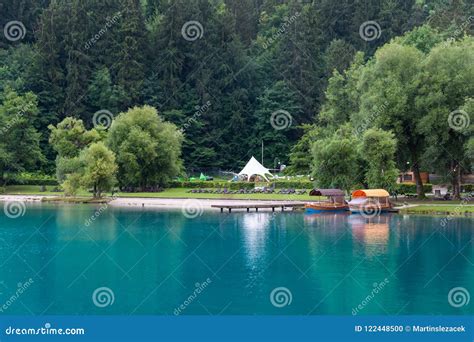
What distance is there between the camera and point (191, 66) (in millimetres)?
118750

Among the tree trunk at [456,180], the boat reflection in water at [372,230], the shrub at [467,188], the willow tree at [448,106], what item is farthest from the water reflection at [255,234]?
the shrub at [467,188]

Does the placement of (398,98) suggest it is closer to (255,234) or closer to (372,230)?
(372,230)

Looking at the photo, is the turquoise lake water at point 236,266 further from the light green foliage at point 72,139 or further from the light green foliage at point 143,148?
the light green foliage at point 72,139

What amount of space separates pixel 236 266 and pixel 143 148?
49.9 m

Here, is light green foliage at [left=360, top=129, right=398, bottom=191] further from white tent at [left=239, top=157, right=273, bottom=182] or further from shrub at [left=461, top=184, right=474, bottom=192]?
white tent at [left=239, top=157, right=273, bottom=182]

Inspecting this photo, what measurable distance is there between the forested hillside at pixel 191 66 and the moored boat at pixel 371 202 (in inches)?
1796

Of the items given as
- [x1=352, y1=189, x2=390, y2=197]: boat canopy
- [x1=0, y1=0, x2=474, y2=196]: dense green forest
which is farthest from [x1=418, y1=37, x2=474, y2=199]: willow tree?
[x1=0, y1=0, x2=474, y2=196]: dense green forest

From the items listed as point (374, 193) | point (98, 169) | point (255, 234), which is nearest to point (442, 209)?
point (374, 193)

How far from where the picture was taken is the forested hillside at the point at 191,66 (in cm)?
11275

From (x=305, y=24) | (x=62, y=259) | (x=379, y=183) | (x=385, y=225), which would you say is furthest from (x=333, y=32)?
(x=62, y=259)

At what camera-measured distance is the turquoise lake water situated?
3066 cm

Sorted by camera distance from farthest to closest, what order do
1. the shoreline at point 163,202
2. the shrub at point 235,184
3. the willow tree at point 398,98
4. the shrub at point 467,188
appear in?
the shrub at point 235,184, the shrub at point 467,188, the willow tree at point 398,98, the shoreline at point 163,202

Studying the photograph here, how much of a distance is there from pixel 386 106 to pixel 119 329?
157 feet

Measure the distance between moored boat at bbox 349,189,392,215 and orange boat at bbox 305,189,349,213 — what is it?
1710 mm
